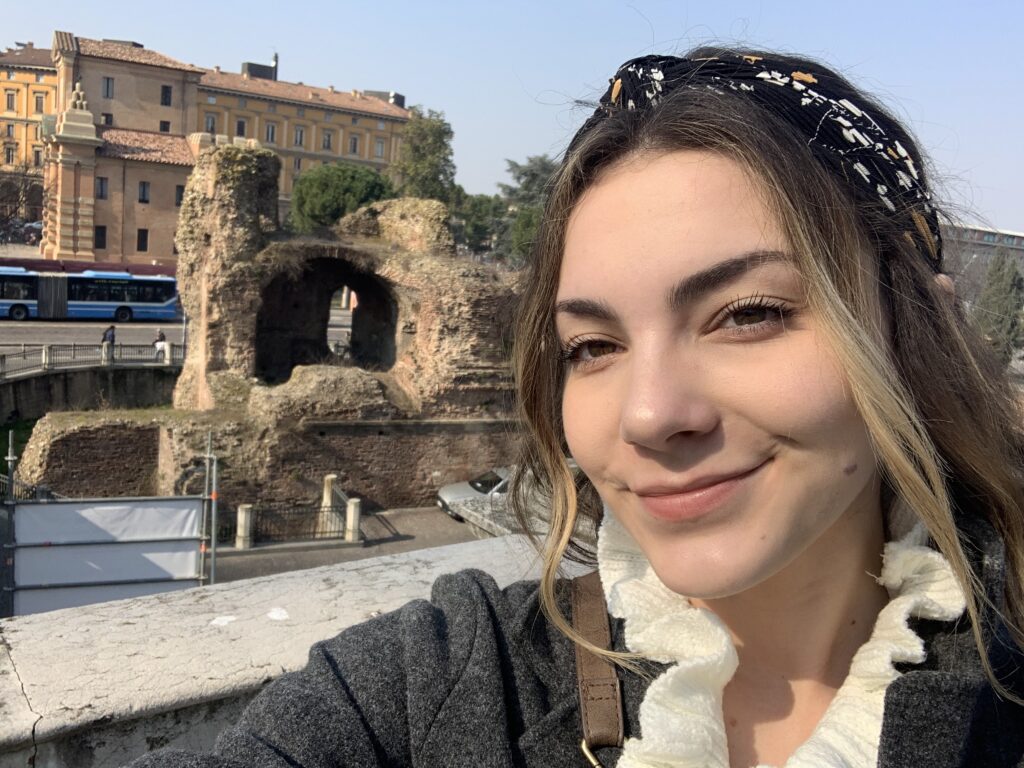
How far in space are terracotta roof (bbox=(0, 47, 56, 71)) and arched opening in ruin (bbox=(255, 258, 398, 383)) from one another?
165 feet

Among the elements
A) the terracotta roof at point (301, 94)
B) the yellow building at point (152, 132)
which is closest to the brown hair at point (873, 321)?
the yellow building at point (152, 132)

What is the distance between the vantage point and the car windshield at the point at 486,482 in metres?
16.7

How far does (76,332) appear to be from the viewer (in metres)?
29.6

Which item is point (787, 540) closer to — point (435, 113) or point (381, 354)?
point (381, 354)

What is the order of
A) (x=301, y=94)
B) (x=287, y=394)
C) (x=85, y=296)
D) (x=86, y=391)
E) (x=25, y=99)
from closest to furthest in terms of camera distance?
(x=287, y=394) < (x=86, y=391) < (x=85, y=296) < (x=25, y=99) < (x=301, y=94)

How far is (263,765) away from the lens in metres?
1.19

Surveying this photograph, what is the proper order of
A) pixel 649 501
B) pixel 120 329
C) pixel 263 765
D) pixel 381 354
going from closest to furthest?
pixel 263 765 → pixel 649 501 → pixel 381 354 → pixel 120 329

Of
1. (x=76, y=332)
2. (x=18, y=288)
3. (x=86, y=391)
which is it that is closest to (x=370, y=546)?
(x=86, y=391)

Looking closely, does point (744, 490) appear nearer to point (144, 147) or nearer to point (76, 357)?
point (76, 357)

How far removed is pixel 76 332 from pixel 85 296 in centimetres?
270

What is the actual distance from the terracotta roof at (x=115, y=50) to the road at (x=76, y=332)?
2587cm

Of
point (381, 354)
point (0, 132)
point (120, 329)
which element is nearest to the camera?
point (381, 354)

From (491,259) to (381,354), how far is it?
11.2 feet

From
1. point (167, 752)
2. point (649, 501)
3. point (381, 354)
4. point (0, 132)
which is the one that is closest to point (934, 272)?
point (649, 501)
